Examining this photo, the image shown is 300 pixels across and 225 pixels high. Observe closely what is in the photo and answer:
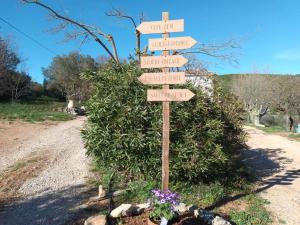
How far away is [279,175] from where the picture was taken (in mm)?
9266

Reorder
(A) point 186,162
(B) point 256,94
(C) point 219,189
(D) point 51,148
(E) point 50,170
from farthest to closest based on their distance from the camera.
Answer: (B) point 256,94, (D) point 51,148, (E) point 50,170, (C) point 219,189, (A) point 186,162

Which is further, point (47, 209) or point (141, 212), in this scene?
point (47, 209)

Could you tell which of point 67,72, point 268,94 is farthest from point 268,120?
point 67,72

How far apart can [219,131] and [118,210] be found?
2.51 metres

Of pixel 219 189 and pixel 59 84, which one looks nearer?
pixel 219 189

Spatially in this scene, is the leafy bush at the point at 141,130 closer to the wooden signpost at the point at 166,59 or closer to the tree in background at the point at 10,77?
the wooden signpost at the point at 166,59

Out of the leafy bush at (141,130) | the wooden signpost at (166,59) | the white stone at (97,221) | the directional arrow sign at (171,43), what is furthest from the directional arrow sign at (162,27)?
the white stone at (97,221)

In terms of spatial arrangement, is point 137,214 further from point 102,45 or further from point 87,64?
point 87,64

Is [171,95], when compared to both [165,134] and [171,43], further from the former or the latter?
[171,43]

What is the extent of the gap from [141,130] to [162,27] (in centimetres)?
198

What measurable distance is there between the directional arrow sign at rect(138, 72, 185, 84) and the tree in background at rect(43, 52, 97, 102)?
1333 inches

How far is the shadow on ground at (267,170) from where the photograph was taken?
771 cm

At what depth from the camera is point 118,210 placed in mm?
4988

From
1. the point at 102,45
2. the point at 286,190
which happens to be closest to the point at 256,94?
the point at 102,45
